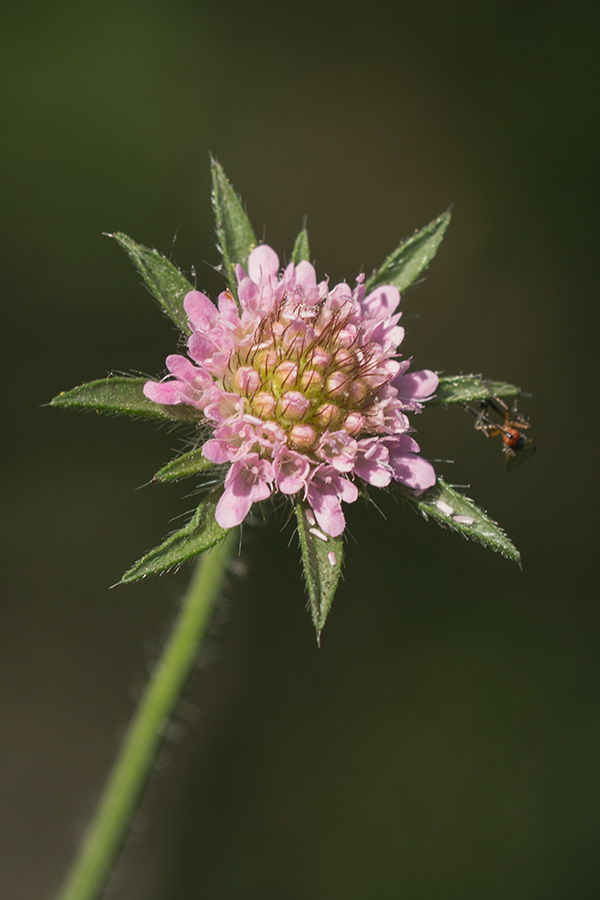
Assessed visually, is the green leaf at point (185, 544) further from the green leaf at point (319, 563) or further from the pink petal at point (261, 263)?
the pink petal at point (261, 263)

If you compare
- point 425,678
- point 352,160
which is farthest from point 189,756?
point 352,160

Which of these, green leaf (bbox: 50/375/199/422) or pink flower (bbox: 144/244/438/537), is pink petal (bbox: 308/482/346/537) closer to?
pink flower (bbox: 144/244/438/537)

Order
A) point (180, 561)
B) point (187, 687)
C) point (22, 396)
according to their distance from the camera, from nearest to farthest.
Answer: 1. point (180, 561)
2. point (187, 687)
3. point (22, 396)

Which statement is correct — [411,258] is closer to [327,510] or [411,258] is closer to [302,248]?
[302,248]

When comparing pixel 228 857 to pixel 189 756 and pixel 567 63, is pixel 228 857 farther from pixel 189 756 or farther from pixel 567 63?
pixel 567 63

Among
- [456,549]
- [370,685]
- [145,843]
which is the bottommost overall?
[145,843]

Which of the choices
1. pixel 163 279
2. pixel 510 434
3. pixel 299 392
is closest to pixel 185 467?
pixel 299 392

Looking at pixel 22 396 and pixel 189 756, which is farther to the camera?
pixel 189 756
